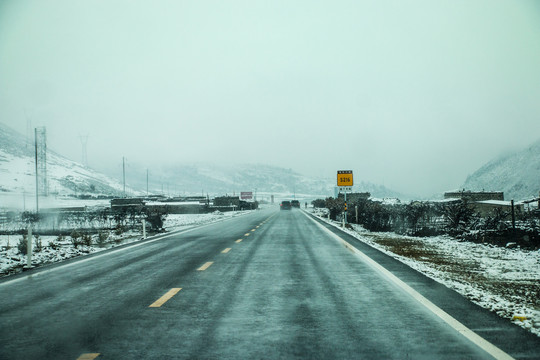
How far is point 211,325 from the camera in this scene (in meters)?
5.98

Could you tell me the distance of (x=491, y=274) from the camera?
1058 centimetres

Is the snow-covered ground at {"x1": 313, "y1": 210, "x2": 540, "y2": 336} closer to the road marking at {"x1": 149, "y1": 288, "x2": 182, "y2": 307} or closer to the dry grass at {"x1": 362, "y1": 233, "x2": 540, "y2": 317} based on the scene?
the dry grass at {"x1": 362, "y1": 233, "x2": 540, "y2": 317}

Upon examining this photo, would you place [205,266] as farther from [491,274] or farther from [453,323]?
[453,323]

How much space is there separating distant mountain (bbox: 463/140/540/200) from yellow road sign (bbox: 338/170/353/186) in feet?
185

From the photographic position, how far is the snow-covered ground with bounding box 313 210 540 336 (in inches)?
272

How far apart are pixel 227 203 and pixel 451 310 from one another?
9300 cm

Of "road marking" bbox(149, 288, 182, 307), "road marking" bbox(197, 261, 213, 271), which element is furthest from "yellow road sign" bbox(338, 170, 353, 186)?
"road marking" bbox(149, 288, 182, 307)

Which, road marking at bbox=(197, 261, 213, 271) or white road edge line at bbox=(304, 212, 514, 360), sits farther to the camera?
road marking at bbox=(197, 261, 213, 271)

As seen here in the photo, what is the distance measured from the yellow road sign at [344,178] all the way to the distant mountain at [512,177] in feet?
185

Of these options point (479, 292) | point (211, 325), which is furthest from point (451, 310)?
point (211, 325)

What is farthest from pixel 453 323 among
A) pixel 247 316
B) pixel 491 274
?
pixel 491 274

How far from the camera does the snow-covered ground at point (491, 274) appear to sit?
6918mm

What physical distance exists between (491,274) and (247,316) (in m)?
6.74

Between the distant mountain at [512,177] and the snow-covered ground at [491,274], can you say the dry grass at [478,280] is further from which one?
the distant mountain at [512,177]
